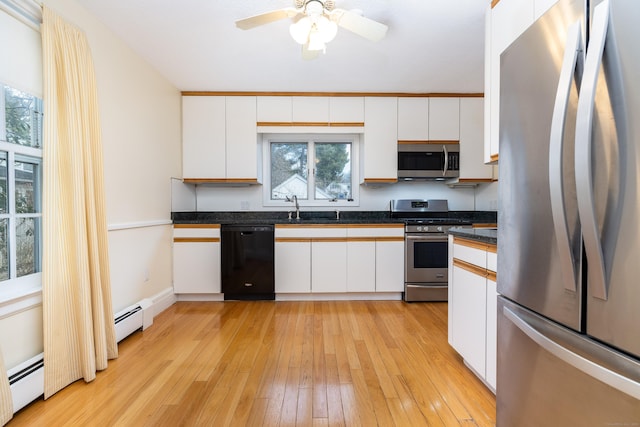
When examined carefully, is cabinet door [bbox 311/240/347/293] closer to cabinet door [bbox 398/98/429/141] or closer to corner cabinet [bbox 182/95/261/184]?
corner cabinet [bbox 182/95/261/184]

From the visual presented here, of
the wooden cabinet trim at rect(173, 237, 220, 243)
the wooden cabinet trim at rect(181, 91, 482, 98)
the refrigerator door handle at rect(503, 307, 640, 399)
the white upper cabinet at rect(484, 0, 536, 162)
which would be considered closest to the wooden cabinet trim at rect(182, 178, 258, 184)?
the wooden cabinet trim at rect(173, 237, 220, 243)

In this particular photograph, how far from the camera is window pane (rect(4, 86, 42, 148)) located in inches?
59.6

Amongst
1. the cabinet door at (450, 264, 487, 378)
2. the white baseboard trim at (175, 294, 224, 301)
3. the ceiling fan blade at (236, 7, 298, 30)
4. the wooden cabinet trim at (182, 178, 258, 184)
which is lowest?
the white baseboard trim at (175, 294, 224, 301)

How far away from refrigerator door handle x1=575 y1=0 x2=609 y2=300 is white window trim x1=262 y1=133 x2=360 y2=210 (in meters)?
2.99

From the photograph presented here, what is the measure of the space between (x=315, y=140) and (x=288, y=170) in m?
0.51

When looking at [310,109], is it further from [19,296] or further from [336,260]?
[19,296]

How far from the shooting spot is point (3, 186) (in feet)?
4.91

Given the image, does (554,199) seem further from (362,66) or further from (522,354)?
(362,66)

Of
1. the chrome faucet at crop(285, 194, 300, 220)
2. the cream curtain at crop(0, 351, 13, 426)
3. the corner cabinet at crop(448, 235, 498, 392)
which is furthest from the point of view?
the chrome faucet at crop(285, 194, 300, 220)

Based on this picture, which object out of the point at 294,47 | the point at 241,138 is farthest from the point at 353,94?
the point at 241,138

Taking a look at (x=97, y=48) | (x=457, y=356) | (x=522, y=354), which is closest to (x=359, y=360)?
(x=457, y=356)

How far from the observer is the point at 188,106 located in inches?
131

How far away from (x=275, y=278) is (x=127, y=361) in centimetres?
147

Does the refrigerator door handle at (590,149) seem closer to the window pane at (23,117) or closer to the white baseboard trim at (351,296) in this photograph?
the window pane at (23,117)
